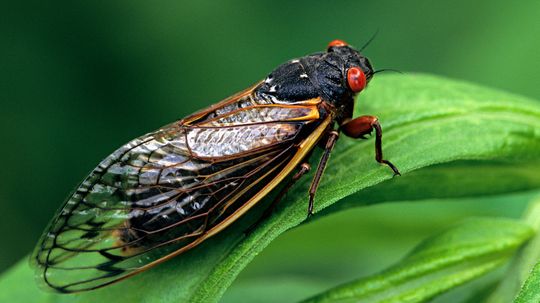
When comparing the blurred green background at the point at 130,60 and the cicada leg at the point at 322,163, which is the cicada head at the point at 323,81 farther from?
the blurred green background at the point at 130,60

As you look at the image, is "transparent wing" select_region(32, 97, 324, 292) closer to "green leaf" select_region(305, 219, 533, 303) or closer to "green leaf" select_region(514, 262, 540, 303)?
"green leaf" select_region(305, 219, 533, 303)

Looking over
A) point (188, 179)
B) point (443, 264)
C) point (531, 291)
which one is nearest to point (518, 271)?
point (443, 264)

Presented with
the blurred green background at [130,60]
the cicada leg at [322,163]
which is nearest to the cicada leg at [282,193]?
the cicada leg at [322,163]

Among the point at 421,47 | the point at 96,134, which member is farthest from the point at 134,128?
the point at 421,47

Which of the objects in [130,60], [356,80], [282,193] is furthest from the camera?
[130,60]

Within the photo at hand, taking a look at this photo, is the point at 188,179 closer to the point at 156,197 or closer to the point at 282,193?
the point at 156,197

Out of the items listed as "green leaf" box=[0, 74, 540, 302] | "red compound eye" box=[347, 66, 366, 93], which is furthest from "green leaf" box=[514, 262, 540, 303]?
"red compound eye" box=[347, 66, 366, 93]

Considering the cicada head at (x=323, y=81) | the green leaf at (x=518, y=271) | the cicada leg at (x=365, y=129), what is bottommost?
the green leaf at (x=518, y=271)
